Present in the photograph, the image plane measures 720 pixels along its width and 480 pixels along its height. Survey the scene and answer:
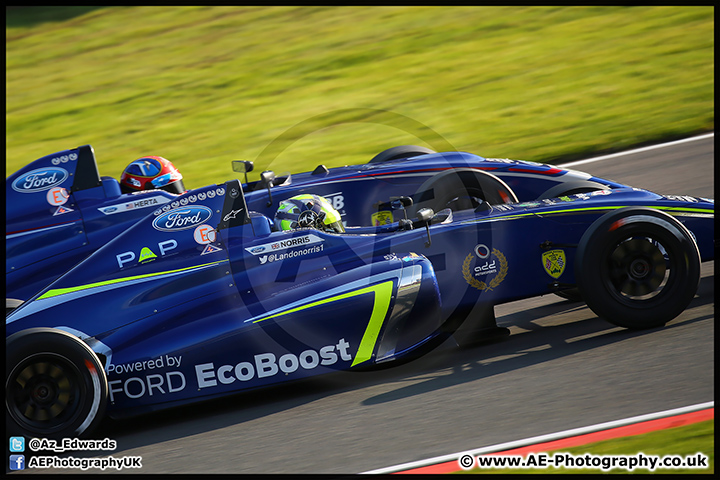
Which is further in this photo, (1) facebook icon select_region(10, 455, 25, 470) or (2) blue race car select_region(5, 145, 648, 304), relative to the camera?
(2) blue race car select_region(5, 145, 648, 304)

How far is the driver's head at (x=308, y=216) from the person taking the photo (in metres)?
6.14

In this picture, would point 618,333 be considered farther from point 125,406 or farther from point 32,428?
point 32,428

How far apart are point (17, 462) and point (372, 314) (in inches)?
97.0

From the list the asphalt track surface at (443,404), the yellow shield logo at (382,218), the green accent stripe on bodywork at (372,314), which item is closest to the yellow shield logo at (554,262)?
the asphalt track surface at (443,404)

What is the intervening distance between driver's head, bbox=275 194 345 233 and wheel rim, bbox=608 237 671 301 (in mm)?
2104

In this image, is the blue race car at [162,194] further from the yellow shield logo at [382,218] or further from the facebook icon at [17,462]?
the facebook icon at [17,462]

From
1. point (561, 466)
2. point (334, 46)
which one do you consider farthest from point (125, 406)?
point (334, 46)

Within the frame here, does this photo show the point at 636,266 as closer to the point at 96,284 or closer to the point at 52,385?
the point at 96,284

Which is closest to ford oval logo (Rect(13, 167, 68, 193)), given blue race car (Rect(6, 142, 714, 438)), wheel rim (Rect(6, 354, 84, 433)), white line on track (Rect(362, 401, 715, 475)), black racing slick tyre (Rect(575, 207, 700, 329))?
blue race car (Rect(6, 142, 714, 438))

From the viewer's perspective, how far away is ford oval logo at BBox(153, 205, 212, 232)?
595 centimetres

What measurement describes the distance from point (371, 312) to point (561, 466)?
1.75 metres

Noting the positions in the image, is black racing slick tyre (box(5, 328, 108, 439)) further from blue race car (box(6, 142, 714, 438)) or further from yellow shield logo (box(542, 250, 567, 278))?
yellow shield logo (box(542, 250, 567, 278))

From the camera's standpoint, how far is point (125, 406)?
5.22 meters
